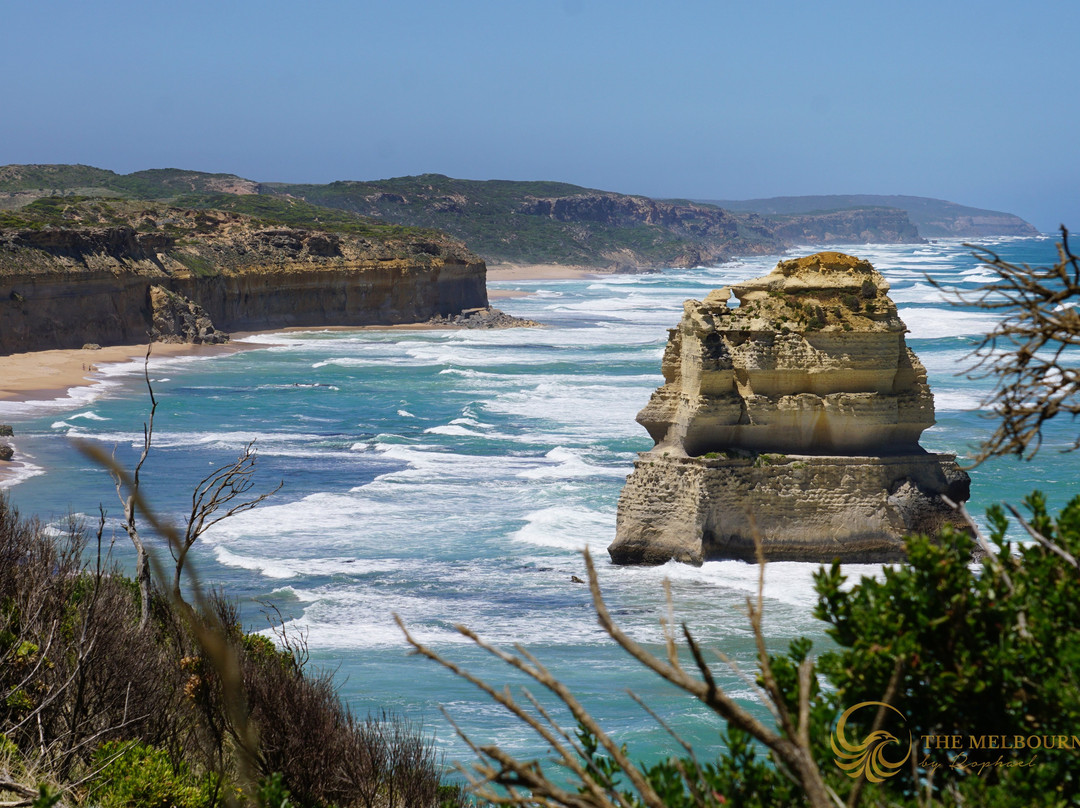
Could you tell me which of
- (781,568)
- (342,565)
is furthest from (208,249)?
(781,568)

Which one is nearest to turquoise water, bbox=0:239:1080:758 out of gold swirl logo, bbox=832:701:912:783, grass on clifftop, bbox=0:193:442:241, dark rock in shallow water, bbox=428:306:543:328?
gold swirl logo, bbox=832:701:912:783

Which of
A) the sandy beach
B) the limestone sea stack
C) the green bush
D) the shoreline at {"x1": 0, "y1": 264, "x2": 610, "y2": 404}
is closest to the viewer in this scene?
the green bush

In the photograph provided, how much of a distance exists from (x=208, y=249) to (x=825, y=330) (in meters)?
55.0

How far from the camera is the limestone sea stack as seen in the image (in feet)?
58.6

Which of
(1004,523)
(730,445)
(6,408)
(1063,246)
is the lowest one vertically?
(6,408)

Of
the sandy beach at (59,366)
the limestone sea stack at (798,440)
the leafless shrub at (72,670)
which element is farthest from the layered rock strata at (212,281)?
the leafless shrub at (72,670)

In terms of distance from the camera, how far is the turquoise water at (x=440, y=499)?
15.2 meters

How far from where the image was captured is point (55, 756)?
8.16 meters

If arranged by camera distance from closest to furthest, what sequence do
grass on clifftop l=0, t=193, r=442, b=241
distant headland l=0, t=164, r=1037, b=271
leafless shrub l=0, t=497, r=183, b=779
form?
leafless shrub l=0, t=497, r=183, b=779 < grass on clifftop l=0, t=193, r=442, b=241 < distant headland l=0, t=164, r=1037, b=271

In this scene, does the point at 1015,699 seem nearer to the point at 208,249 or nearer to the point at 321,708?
the point at 321,708

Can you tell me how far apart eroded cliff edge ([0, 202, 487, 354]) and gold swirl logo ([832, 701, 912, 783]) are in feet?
164

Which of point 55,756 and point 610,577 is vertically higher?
point 55,756

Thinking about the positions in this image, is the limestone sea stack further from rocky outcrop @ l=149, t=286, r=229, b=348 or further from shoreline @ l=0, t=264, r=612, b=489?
rocky outcrop @ l=149, t=286, r=229, b=348

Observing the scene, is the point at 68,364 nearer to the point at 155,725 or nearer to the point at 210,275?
the point at 210,275
